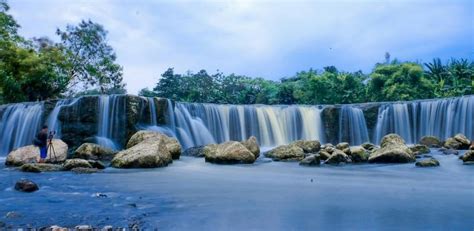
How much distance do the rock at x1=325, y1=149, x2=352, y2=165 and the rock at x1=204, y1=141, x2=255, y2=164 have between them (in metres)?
2.65

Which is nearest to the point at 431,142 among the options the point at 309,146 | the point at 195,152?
the point at 309,146

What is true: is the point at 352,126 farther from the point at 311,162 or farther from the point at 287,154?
the point at 311,162

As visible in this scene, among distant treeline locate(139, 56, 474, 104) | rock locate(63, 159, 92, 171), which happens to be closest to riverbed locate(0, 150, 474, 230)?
rock locate(63, 159, 92, 171)

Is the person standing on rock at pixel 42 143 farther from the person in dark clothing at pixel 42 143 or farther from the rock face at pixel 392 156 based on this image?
the rock face at pixel 392 156

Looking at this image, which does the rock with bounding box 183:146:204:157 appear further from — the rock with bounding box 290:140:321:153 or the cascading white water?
the cascading white water

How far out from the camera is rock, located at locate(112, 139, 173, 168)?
44.0 ft

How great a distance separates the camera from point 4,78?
2791 cm

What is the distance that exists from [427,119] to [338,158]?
14.8m

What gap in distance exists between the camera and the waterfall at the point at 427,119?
85.4 feet

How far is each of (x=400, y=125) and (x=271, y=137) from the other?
8.28 metres

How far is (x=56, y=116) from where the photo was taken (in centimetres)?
2159

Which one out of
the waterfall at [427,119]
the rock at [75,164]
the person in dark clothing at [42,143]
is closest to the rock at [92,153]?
the person in dark clothing at [42,143]

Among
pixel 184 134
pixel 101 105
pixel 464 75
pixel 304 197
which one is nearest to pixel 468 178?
pixel 304 197

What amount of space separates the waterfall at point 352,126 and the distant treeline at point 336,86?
11.7 m
